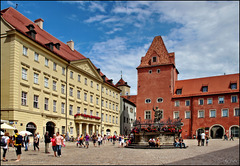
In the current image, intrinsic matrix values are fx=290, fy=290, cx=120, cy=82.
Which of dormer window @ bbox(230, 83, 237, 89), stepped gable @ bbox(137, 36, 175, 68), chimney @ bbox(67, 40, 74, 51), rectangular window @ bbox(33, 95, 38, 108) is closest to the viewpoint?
rectangular window @ bbox(33, 95, 38, 108)

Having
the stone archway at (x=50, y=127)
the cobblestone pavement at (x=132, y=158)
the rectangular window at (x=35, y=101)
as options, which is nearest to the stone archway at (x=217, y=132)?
the stone archway at (x=50, y=127)

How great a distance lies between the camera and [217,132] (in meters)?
52.9

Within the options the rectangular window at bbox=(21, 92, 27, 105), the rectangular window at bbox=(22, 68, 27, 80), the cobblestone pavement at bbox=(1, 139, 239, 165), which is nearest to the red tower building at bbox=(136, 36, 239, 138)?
the rectangular window at bbox=(21, 92, 27, 105)

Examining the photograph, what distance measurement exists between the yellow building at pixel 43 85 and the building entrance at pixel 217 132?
1979 centimetres

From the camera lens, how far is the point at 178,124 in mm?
27547

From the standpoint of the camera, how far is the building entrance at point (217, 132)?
2072 inches

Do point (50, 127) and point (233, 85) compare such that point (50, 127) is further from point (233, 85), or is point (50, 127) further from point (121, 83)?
point (121, 83)

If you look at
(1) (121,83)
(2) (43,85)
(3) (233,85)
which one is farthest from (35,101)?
(1) (121,83)

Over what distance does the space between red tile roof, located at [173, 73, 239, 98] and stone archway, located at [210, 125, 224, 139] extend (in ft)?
21.5

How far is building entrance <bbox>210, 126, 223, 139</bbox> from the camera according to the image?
52.6 m

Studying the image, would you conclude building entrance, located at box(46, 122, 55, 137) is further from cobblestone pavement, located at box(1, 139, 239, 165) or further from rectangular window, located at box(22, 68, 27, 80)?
cobblestone pavement, located at box(1, 139, 239, 165)

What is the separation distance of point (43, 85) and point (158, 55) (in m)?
32.4

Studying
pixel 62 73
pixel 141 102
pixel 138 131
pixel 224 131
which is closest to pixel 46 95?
pixel 62 73

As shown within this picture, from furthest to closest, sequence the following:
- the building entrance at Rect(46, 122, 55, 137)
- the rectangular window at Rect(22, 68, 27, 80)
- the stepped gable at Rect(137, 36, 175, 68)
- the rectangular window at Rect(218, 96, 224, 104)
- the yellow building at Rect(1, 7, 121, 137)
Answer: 1. the stepped gable at Rect(137, 36, 175, 68)
2. the rectangular window at Rect(218, 96, 224, 104)
3. the building entrance at Rect(46, 122, 55, 137)
4. the rectangular window at Rect(22, 68, 27, 80)
5. the yellow building at Rect(1, 7, 121, 137)
